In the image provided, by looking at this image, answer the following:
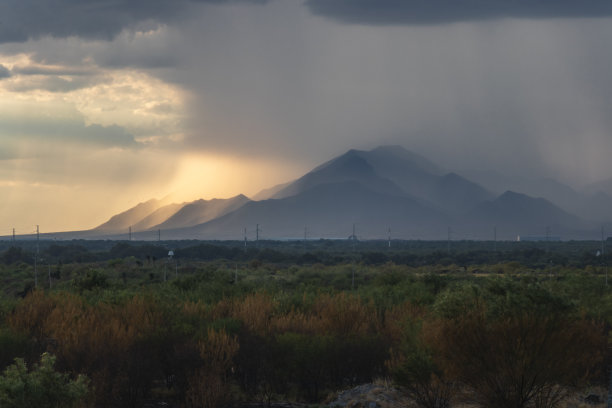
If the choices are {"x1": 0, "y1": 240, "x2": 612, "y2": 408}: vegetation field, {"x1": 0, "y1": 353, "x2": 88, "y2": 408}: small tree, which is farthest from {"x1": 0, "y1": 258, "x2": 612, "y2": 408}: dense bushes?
{"x1": 0, "y1": 353, "x2": 88, "y2": 408}: small tree

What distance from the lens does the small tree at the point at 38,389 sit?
579 inches

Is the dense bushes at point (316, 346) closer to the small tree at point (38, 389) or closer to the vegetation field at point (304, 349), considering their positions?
the vegetation field at point (304, 349)

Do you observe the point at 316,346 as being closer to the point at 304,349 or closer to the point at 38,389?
the point at 304,349

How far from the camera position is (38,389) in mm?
14867

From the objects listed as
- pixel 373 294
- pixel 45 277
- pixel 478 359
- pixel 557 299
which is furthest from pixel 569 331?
pixel 45 277

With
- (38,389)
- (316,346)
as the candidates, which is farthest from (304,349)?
(38,389)

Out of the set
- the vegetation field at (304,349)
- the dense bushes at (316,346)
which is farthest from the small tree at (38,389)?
the dense bushes at (316,346)

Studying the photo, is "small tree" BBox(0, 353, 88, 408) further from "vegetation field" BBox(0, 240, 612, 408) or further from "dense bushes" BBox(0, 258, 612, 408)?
"dense bushes" BBox(0, 258, 612, 408)

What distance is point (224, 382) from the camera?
69.7 ft

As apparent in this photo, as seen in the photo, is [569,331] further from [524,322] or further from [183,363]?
[183,363]

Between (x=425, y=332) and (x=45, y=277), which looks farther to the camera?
(x=45, y=277)

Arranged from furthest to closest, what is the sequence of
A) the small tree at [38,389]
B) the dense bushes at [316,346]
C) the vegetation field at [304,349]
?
1. the dense bushes at [316,346]
2. the vegetation field at [304,349]
3. the small tree at [38,389]

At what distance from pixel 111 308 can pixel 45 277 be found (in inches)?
1996

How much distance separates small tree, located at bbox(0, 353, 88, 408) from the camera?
1470 centimetres
